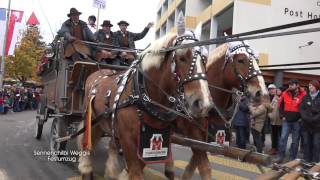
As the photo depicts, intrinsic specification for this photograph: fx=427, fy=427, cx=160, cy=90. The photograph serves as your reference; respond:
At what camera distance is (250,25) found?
19797 mm

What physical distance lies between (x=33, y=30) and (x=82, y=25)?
42.7m

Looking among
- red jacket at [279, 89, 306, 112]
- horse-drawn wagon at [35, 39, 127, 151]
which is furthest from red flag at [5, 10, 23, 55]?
red jacket at [279, 89, 306, 112]

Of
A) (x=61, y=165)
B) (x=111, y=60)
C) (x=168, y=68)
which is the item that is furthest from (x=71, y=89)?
(x=168, y=68)

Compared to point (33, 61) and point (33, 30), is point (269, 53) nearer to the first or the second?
point (33, 61)

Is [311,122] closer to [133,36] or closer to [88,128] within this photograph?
[133,36]

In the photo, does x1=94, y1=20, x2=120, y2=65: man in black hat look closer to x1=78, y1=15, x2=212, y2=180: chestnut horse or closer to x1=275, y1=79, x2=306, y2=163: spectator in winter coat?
x1=78, y1=15, x2=212, y2=180: chestnut horse

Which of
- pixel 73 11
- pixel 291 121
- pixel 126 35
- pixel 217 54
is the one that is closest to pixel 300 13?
pixel 291 121

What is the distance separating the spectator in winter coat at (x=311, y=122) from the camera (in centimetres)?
933

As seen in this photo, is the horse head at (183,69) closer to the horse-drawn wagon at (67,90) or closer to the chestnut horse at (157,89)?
the chestnut horse at (157,89)

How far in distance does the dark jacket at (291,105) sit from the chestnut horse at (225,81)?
178 inches

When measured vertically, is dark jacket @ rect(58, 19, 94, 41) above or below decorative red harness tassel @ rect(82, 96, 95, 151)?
above

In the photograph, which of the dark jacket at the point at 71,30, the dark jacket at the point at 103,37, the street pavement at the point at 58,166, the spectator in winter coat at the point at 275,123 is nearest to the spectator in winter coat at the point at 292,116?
the spectator in winter coat at the point at 275,123

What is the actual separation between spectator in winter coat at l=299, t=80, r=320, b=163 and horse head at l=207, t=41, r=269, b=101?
4.12 meters

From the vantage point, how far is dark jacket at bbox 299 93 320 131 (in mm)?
9297
